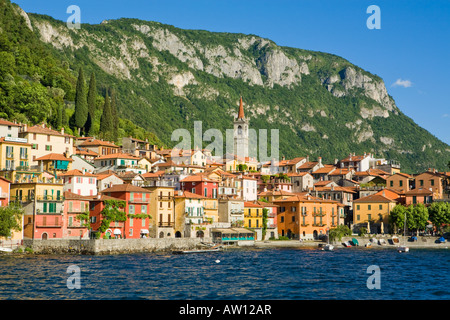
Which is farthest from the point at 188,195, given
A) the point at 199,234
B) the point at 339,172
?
the point at 339,172

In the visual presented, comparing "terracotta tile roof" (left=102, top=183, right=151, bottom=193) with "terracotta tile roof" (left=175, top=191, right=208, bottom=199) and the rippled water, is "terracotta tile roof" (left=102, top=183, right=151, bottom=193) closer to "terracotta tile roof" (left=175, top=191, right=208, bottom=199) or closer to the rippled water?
"terracotta tile roof" (left=175, top=191, right=208, bottom=199)

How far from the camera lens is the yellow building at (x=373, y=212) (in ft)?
352

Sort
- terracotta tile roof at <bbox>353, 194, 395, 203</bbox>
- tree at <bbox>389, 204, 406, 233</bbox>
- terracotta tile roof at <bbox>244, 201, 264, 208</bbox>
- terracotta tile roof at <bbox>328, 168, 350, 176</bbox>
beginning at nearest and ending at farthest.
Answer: terracotta tile roof at <bbox>244, 201, 264, 208</bbox> < tree at <bbox>389, 204, 406, 233</bbox> < terracotta tile roof at <bbox>353, 194, 395, 203</bbox> < terracotta tile roof at <bbox>328, 168, 350, 176</bbox>

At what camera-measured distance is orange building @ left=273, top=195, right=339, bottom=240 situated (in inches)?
3984

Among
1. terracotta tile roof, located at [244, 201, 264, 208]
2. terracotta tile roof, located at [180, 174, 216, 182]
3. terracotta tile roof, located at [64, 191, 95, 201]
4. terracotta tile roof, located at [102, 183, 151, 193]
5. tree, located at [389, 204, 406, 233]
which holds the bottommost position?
tree, located at [389, 204, 406, 233]

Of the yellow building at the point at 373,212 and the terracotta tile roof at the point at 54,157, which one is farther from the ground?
the terracotta tile roof at the point at 54,157

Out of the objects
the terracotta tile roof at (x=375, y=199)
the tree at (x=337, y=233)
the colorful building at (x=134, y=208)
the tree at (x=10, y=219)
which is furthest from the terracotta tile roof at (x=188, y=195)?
the terracotta tile roof at (x=375, y=199)

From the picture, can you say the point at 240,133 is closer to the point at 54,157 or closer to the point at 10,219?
the point at 54,157

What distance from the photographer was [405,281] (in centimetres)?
5122

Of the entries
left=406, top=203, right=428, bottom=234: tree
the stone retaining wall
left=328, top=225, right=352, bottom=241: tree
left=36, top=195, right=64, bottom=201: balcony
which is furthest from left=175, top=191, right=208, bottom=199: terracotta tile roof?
left=406, top=203, right=428, bottom=234: tree

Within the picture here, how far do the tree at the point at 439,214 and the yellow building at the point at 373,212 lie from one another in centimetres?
746

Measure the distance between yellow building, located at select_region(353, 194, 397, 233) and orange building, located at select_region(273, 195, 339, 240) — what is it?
7.60m

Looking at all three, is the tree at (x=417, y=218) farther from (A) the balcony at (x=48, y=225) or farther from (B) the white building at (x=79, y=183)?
(A) the balcony at (x=48, y=225)

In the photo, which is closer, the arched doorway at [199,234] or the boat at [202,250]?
the boat at [202,250]
